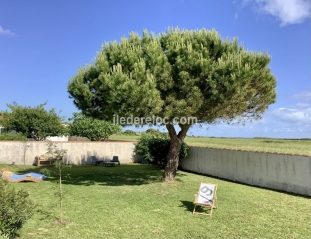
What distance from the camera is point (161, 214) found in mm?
7480

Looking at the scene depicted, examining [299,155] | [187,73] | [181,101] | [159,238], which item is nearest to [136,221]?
[159,238]

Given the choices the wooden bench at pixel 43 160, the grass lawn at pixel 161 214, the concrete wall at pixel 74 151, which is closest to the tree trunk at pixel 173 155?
the grass lawn at pixel 161 214

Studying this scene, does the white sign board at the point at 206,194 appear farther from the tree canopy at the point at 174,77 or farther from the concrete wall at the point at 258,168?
the concrete wall at the point at 258,168

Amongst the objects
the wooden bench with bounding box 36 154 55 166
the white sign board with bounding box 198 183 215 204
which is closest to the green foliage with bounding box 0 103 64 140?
the wooden bench with bounding box 36 154 55 166

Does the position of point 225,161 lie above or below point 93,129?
below

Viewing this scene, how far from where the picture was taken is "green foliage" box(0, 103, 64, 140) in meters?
24.6

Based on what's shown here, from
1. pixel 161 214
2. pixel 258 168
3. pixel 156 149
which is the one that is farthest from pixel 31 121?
pixel 161 214

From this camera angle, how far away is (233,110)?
11.0m

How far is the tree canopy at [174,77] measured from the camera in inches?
369

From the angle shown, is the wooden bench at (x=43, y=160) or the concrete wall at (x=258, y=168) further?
the wooden bench at (x=43, y=160)

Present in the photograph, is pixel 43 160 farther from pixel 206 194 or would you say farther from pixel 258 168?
pixel 258 168

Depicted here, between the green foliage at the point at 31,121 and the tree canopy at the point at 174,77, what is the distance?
15.5m

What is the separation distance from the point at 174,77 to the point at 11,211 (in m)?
7.23

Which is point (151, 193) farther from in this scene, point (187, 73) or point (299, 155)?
point (299, 155)
